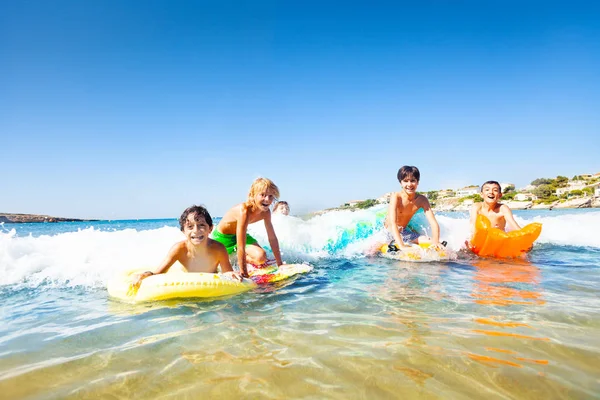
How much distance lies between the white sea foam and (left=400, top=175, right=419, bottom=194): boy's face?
4.83 ft

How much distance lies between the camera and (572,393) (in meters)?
1.72

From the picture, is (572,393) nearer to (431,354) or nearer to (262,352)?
(431,354)

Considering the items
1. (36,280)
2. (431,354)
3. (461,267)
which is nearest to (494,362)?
(431,354)

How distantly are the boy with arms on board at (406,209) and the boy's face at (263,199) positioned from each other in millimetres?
2853

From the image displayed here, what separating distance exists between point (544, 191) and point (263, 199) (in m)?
59.8

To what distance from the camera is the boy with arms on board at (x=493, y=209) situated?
7.06 m

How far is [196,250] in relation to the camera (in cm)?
456

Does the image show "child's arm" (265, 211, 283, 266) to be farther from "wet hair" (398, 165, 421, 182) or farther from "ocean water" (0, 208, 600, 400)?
"wet hair" (398, 165, 421, 182)

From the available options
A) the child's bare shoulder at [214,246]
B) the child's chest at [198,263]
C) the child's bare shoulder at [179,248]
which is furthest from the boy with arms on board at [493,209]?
the child's bare shoulder at [179,248]

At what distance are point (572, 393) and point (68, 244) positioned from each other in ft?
29.0

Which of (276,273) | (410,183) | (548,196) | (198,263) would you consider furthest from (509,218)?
(548,196)

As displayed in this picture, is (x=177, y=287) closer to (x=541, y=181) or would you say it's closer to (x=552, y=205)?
(x=552, y=205)

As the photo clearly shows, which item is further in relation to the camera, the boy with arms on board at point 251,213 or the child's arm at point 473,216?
the child's arm at point 473,216

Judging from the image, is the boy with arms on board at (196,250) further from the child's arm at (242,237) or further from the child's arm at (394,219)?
the child's arm at (394,219)
